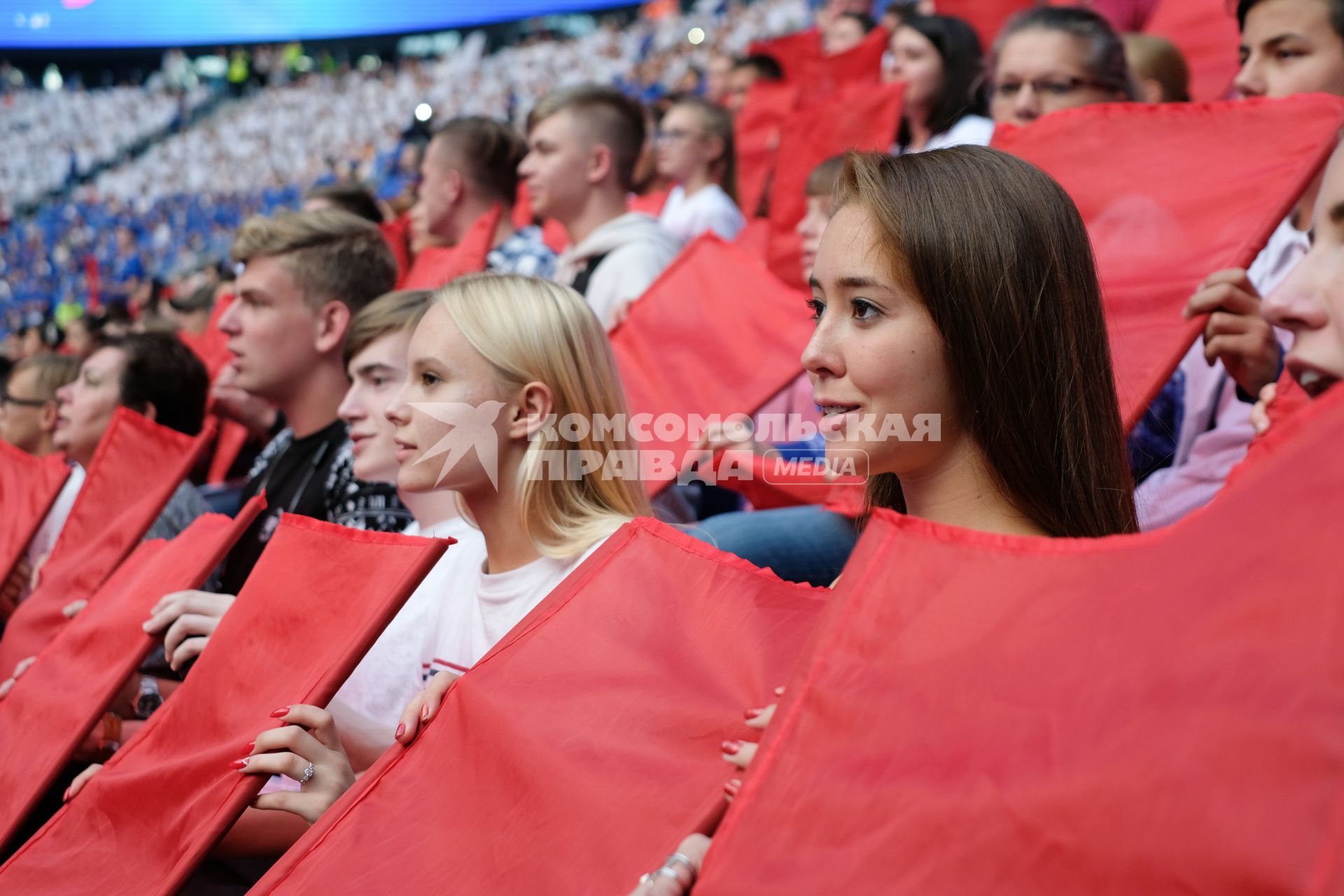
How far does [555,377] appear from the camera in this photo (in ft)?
6.49

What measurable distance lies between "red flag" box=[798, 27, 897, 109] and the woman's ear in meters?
3.68

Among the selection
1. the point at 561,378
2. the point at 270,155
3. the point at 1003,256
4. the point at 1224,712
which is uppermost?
the point at 1003,256

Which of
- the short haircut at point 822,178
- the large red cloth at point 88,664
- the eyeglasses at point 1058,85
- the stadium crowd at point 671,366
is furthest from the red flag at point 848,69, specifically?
the large red cloth at point 88,664

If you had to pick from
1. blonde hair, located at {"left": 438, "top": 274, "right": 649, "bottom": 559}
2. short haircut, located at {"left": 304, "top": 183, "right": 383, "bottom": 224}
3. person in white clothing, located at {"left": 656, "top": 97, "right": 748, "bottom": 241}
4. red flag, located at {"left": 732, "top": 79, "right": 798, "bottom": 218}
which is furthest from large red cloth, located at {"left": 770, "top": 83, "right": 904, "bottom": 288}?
blonde hair, located at {"left": 438, "top": 274, "right": 649, "bottom": 559}

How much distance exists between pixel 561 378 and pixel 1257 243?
1133 mm

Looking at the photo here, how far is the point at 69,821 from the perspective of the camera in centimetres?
150

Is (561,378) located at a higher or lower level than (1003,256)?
lower

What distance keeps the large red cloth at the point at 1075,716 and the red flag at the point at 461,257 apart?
10.8 ft

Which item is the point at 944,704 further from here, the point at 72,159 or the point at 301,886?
the point at 72,159

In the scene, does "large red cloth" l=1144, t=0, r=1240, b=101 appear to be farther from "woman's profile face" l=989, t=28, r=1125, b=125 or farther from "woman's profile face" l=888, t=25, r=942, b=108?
"woman's profile face" l=989, t=28, r=1125, b=125

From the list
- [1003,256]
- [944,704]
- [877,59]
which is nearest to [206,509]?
[1003,256]

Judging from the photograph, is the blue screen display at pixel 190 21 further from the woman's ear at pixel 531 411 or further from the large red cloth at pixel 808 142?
the woman's ear at pixel 531 411

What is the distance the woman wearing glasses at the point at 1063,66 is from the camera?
9.45ft

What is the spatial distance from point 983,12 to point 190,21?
17496 mm
